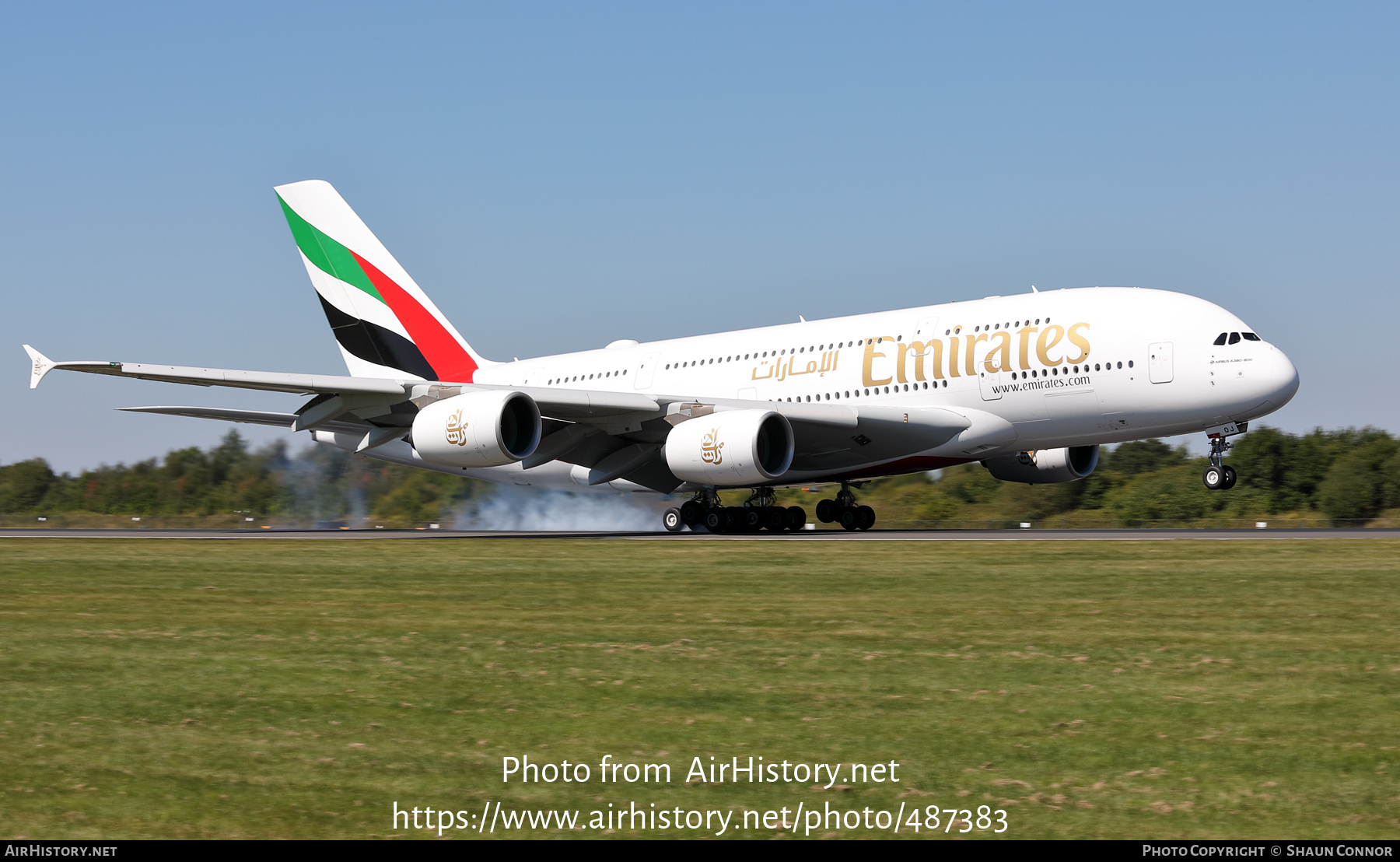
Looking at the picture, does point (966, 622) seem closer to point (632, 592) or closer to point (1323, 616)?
point (1323, 616)

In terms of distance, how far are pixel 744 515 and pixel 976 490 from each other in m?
15.7

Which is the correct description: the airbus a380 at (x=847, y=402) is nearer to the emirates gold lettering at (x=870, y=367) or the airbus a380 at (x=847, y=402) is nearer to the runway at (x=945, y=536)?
the emirates gold lettering at (x=870, y=367)

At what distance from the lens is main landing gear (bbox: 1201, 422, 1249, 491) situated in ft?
78.8

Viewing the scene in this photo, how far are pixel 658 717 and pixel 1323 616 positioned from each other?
6.97 metres

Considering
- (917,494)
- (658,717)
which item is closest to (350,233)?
(917,494)

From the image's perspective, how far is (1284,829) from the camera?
18.7 feet

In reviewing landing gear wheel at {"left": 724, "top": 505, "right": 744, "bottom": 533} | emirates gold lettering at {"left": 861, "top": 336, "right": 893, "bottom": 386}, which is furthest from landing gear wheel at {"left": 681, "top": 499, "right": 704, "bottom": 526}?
emirates gold lettering at {"left": 861, "top": 336, "right": 893, "bottom": 386}

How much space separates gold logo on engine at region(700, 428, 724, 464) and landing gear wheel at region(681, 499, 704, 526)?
142 inches

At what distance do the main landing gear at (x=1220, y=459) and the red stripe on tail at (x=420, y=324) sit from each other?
62.2 feet

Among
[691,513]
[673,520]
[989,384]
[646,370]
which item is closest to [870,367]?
[989,384]

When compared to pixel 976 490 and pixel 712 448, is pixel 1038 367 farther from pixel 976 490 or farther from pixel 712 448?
pixel 976 490

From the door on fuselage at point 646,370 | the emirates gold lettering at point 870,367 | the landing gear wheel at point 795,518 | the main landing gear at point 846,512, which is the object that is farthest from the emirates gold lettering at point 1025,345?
the door on fuselage at point 646,370

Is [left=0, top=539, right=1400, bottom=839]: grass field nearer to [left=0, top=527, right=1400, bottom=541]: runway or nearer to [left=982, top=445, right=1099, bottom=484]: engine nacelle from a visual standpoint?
[left=0, top=527, right=1400, bottom=541]: runway
